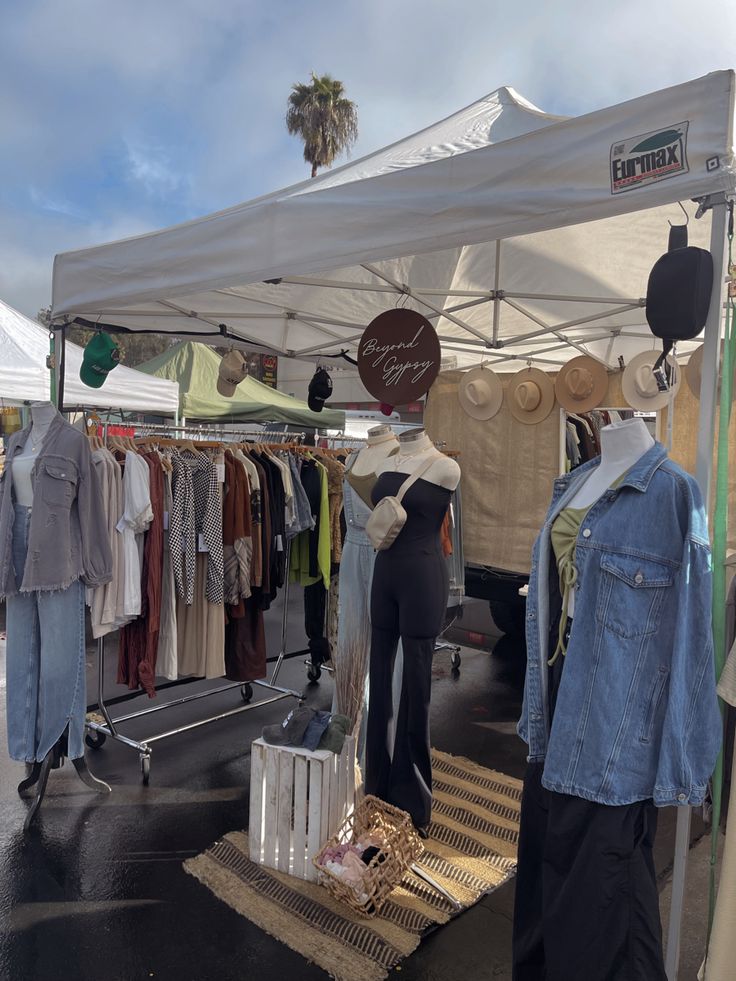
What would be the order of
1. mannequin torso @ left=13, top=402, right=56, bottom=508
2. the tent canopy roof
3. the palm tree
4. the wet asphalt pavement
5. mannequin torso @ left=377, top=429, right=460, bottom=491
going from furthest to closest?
the palm tree, mannequin torso @ left=13, top=402, right=56, bottom=508, mannequin torso @ left=377, top=429, right=460, bottom=491, the wet asphalt pavement, the tent canopy roof

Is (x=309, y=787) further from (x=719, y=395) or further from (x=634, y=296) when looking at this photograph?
(x=634, y=296)

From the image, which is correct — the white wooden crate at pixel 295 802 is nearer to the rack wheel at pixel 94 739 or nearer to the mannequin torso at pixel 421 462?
the mannequin torso at pixel 421 462

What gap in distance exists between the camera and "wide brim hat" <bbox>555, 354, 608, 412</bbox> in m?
5.90

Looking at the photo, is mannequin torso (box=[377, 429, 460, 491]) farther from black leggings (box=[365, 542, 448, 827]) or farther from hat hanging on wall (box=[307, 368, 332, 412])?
hat hanging on wall (box=[307, 368, 332, 412])

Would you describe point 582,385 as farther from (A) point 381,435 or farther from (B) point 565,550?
(B) point 565,550

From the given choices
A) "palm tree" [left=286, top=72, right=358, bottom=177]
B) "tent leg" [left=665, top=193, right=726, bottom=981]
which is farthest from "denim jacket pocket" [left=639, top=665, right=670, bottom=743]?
"palm tree" [left=286, top=72, right=358, bottom=177]

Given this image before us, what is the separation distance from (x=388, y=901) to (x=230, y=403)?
10210mm

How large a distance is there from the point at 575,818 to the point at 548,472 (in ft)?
15.0

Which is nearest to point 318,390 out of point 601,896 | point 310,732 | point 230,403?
point 310,732

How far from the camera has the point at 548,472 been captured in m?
6.11

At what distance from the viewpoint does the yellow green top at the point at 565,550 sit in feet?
6.05

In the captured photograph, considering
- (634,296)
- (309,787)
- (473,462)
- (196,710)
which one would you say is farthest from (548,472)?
(309,787)

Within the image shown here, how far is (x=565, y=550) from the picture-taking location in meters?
1.89

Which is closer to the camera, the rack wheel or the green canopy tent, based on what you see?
the rack wheel
